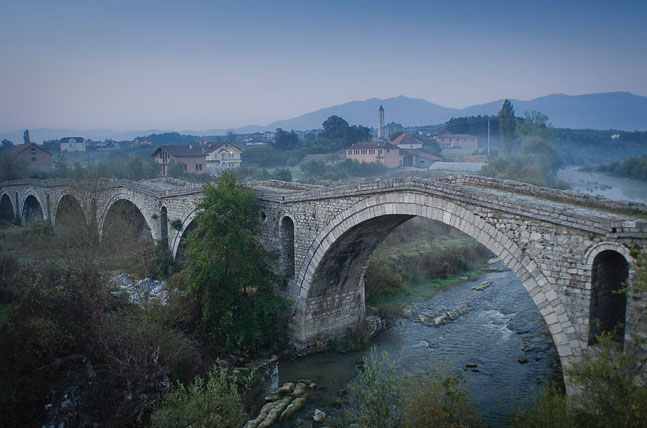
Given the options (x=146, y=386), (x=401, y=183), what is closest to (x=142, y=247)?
(x=146, y=386)

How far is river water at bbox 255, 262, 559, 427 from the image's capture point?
13.6 m

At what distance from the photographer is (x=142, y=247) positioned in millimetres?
23047

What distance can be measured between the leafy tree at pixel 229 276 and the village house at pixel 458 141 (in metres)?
64.6

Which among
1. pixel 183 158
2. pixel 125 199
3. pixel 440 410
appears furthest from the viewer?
pixel 183 158

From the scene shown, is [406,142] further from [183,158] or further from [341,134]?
[183,158]

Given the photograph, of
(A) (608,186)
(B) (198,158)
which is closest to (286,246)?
(B) (198,158)

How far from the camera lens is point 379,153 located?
5434 centimetres

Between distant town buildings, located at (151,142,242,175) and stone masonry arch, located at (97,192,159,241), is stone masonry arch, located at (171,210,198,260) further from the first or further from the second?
distant town buildings, located at (151,142,242,175)

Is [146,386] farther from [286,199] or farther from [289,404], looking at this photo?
[286,199]

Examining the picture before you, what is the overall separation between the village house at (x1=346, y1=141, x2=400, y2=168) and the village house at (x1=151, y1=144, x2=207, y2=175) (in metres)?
16.3

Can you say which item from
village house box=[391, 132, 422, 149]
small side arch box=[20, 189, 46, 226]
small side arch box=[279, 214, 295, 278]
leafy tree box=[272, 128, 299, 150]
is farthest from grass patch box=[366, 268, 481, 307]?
leafy tree box=[272, 128, 299, 150]

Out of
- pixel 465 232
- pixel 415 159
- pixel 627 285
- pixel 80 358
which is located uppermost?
pixel 415 159

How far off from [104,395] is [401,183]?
8.56m

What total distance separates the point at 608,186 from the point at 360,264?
→ 3689 cm
